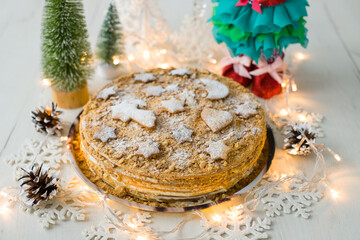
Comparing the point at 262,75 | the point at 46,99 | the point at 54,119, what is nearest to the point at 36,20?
the point at 46,99

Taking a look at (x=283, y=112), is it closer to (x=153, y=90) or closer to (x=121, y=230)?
(x=153, y=90)

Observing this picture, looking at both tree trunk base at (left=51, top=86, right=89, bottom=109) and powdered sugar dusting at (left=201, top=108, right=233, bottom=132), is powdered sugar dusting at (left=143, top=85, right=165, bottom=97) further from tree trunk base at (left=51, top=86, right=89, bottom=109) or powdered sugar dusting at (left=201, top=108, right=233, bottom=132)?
tree trunk base at (left=51, top=86, right=89, bottom=109)

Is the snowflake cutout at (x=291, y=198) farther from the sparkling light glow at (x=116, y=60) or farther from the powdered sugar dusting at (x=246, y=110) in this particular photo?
the sparkling light glow at (x=116, y=60)

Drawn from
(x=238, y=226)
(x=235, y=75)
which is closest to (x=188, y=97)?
(x=235, y=75)

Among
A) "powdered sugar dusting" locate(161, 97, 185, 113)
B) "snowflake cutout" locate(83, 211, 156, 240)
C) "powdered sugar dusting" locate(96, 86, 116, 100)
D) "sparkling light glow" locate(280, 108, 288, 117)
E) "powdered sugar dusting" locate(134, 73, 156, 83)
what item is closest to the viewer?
"snowflake cutout" locate(83, 211, 156, 240)

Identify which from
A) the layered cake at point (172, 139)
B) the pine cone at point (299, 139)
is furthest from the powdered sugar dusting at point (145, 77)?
the pine cone at point (299, 139)

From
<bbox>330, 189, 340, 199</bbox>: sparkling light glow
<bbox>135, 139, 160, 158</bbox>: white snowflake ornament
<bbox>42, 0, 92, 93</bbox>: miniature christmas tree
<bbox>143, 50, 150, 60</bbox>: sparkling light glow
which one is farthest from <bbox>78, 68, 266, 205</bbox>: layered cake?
<bbox>143, 50, 150, 60</bbox>: sparkling light glow

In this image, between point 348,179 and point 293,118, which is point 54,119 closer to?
point 293,118
